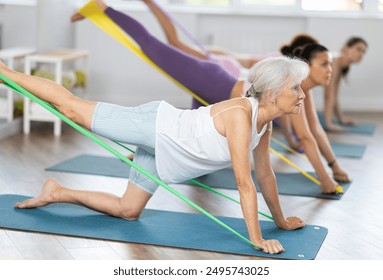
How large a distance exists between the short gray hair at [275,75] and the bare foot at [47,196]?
1.10m

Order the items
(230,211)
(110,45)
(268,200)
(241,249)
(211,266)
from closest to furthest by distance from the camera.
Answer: (211,266)
(241,249)
(268,200)
(230,211)
(110,45)

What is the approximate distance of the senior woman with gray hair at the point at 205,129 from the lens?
3305 millimetres

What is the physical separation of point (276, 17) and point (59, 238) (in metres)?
5.43

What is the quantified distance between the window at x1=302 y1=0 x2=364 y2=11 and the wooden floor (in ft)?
7.46

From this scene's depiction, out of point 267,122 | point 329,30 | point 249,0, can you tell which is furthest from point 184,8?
point 267,122

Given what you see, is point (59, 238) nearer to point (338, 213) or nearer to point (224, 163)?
point (224, 163)

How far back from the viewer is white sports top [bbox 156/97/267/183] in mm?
3424

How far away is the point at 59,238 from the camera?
138 inches

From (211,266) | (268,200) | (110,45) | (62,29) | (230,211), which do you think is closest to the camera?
(211,266)

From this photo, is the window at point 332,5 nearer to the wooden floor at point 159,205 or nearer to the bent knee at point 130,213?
the wooden floor at point 159,205

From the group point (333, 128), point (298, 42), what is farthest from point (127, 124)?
point (333, 128)

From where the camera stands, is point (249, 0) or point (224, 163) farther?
point (249, 0)

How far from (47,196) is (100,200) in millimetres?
255

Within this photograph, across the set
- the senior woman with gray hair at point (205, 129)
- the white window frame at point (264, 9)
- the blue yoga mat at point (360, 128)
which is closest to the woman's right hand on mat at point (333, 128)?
the blue yoga mat at point (360, 128)
